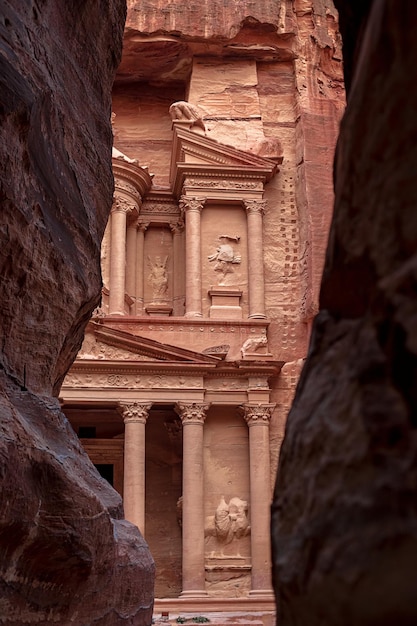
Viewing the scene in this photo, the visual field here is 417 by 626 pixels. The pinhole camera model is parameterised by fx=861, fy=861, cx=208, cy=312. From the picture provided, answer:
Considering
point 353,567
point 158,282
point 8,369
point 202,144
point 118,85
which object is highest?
point 118,85

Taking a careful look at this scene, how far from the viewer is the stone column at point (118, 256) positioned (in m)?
19.7

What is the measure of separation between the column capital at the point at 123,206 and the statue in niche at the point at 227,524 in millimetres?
7336

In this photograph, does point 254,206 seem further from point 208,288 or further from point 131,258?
point 131,258

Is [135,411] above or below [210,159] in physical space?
below

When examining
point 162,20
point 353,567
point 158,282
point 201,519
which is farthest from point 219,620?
point 162,20

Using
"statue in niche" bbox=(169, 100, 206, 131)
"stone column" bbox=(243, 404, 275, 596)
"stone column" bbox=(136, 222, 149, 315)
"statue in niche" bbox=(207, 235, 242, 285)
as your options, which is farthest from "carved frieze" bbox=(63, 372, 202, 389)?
"statue in niche" bbox=(169, 100, 206, 131)

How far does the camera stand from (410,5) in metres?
1.00

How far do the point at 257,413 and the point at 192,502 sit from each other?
2.32m

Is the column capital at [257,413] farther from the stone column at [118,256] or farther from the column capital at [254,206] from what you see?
the column capital at [254,206]

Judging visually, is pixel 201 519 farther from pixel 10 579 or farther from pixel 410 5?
pixel 410 5

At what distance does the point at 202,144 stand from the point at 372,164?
64.3ft

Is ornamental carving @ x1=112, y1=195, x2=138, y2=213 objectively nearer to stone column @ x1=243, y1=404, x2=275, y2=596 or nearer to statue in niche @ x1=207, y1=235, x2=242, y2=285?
statue in niche @ x1=207, y1=235, x2=242, y2=285

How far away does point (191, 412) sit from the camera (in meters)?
17.8

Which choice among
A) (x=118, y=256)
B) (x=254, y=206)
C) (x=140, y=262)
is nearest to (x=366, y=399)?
(x=118, y=256)
